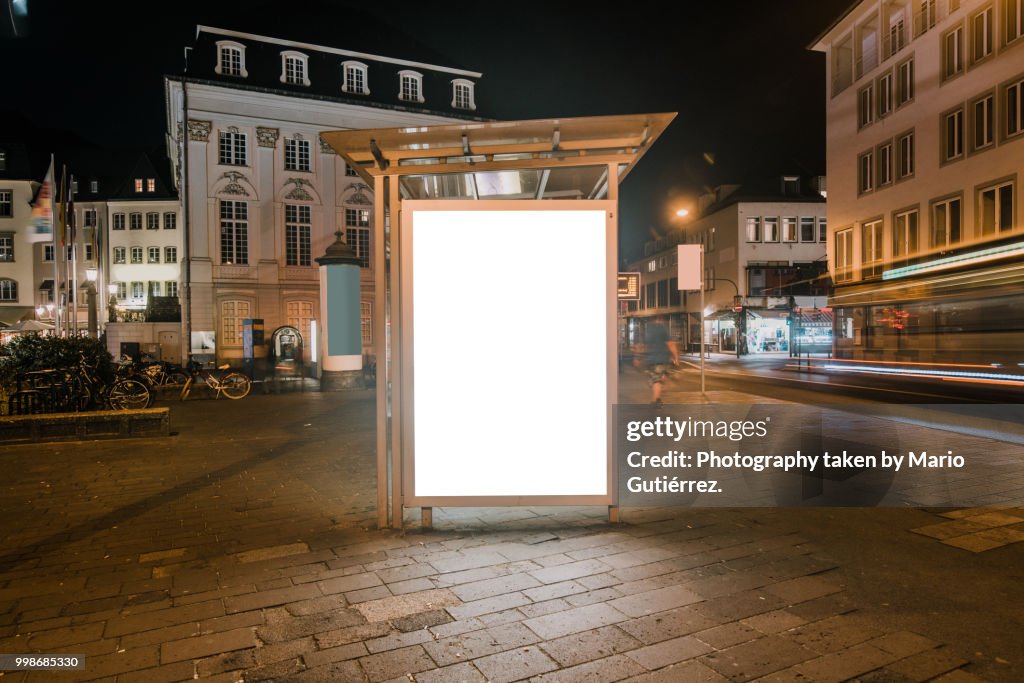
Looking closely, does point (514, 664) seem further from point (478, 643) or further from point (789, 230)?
point (789, 230)

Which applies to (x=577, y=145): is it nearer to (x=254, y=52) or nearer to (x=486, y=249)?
(x=486, y=249)

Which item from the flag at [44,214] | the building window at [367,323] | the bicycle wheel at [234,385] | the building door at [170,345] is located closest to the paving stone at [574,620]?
the bicycle wheel at [234,385]

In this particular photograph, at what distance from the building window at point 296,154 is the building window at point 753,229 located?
31531 mm

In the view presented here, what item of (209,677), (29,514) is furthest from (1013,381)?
(29,514)

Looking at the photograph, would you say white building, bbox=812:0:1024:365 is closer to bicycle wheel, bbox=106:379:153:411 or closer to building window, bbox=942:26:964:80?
building window, bbox=942:26:964:80

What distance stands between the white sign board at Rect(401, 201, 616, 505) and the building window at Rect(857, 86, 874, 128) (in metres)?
33.9

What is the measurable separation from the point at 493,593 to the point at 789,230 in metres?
50.5

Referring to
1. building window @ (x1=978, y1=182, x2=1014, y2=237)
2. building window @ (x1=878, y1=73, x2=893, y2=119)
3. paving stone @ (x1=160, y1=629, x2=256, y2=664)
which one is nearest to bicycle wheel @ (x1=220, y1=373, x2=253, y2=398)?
paving stone @ (x1=160, y1=629, x2=256, y2=664)

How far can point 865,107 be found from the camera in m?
32.9

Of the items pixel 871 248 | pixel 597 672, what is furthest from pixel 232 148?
pixel 597 672

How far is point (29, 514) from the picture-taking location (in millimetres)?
5930

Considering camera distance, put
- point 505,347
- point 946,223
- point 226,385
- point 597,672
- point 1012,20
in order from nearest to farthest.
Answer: point 597,672 < point 505,347 < point 226,385 < point 1012,20 < point 946,223

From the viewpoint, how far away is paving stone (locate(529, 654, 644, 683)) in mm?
2975

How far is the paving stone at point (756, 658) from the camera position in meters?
3.02
